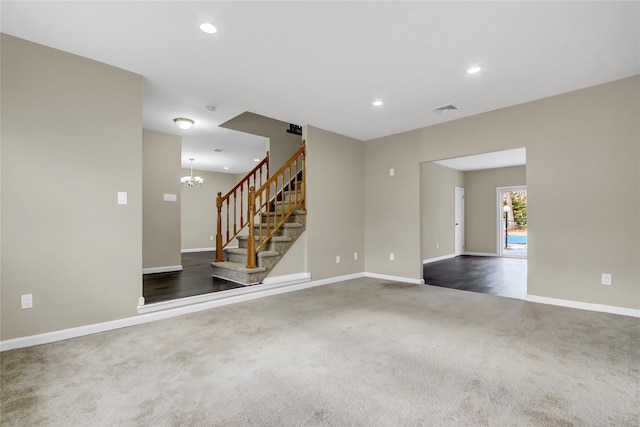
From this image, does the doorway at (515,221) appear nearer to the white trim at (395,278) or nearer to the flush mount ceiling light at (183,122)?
the white trim at (395,278)

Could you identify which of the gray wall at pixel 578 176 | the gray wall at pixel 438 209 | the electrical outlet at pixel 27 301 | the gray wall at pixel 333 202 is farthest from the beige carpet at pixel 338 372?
the gray wall at pixel 438 209

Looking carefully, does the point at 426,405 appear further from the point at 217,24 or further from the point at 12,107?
the point at 12,107

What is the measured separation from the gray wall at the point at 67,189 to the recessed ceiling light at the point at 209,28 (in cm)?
127

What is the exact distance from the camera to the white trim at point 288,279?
14.8 ft

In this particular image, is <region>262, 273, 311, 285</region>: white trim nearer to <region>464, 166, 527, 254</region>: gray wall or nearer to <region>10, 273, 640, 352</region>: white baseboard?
<region>10, 273, 640, 352</region>: white baseboard

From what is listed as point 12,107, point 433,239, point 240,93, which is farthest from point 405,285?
point 12,107

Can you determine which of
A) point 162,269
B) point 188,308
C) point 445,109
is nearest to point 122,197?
point 188,308

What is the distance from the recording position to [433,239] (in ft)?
25.8

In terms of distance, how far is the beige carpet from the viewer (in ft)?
5.48

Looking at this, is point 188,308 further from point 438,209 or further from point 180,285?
point 438,209

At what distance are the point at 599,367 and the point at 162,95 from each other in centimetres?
507

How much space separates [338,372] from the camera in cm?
214

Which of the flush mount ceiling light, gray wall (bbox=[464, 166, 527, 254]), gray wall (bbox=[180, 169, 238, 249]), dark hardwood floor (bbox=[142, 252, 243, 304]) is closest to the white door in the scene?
gray wall (bbox=[464, 166, 527, 254])

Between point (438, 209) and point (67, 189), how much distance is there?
7.66 m
